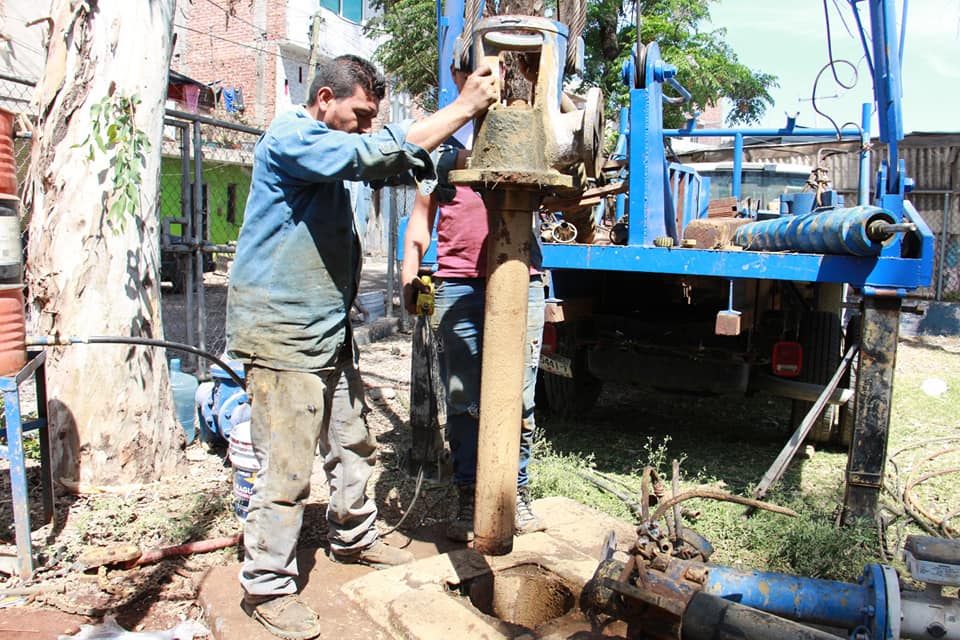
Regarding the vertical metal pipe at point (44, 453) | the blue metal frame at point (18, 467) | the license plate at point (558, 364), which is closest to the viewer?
the blue metal frame at point (18, 467)

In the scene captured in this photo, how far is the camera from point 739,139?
6.30 m

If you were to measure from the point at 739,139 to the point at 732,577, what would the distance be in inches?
189

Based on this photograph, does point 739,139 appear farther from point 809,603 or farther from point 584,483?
point 809,603

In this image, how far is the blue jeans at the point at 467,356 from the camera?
339 cm

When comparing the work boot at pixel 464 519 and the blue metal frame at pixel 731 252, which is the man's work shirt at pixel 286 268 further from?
the blue metal frame at pixel 731 252

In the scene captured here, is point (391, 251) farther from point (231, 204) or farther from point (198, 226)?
point (231, 204)

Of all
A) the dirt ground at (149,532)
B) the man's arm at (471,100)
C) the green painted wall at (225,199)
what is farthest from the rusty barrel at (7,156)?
the green painted wall at (225,199)

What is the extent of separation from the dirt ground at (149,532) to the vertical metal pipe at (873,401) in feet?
6.43

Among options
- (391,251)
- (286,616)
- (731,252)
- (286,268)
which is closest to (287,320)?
(286,268)

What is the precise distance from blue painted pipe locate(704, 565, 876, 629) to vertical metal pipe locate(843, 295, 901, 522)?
1523 mm

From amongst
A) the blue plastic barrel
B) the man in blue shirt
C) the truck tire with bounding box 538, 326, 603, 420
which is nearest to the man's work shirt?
the man in blue shirt

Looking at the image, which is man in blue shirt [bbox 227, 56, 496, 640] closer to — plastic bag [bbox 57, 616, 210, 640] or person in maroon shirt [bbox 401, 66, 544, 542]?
plastic bag [bbox 57, 616, 210, 640]

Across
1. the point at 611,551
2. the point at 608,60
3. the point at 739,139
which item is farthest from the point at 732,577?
the point at 608,60

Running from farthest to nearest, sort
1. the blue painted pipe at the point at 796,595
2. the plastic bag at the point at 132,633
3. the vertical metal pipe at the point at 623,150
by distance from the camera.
Result: the vertical metal pipe at the point at 623,150, the plastic bag at the point at 132,633, the blue painted pipe at the point at 796,595
